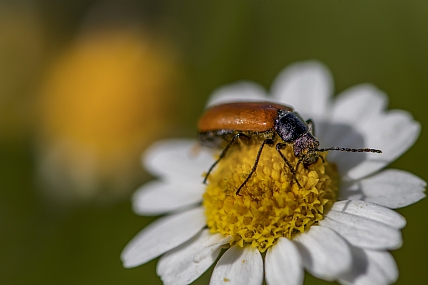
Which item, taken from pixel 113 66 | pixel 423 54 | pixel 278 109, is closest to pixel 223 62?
pixel 113 66

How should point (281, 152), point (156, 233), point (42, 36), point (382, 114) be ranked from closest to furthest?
1. point (281, 152)
2. point (156, 233)
3. point (382, 114)
4. point (42, 36)

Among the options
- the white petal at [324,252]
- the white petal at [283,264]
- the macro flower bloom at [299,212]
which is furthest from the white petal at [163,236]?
the white petal at [324,252]

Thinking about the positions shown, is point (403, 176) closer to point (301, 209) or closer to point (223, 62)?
point (301, 209)

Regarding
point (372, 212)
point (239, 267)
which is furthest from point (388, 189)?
point (239, 267)

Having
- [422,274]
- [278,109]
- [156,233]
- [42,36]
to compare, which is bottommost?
[422,274]

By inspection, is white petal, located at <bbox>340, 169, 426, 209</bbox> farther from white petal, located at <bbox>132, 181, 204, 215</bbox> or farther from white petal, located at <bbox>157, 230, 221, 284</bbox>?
white petal, located at <bbox>132, 181, 204, 215</bbox>

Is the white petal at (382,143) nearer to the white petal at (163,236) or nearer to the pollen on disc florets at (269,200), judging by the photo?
the pollen on disc florets at (269,200)

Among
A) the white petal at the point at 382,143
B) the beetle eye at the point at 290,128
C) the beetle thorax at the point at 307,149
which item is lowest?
the white petal at the point at 382,143
